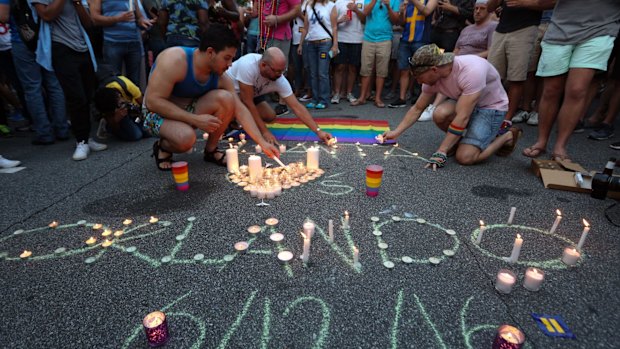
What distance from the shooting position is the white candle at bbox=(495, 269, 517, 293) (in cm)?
152

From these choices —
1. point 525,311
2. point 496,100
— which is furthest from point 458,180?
point 525,311

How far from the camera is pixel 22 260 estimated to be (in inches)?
71.7

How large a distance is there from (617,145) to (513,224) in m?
2.71

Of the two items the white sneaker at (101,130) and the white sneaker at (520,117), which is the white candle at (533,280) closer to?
the white sneaker at (520,117)

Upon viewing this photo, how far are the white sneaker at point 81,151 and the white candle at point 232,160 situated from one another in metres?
1.70

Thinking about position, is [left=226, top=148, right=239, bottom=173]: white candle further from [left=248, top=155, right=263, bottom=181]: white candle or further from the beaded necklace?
the beaded necklace

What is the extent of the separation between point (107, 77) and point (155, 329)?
3705mm

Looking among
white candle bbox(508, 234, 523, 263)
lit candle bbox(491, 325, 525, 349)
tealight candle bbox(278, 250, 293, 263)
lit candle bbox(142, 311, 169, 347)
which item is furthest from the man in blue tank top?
lit candle bbox(491, 325, 525, 349)

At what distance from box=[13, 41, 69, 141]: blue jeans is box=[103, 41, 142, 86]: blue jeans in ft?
2.23

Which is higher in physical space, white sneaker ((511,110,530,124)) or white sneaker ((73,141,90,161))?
white sneaker ((511,110,530,124))

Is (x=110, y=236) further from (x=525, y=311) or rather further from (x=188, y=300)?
(x=525, y=311)

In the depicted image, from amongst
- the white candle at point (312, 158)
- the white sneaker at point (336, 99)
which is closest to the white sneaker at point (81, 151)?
the white candle at point (312, 158)

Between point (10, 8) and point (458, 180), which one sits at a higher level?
point (10, 8)

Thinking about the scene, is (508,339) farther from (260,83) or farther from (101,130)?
(101,130)
